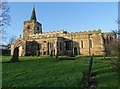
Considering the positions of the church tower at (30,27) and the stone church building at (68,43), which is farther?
the church tower at (30,27)

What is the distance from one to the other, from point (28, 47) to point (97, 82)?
163ft

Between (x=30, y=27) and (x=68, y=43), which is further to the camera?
(x=30, y=27)

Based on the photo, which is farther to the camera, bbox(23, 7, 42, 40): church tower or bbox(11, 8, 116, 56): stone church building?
bbox(23, 7, 42, 40): church tower

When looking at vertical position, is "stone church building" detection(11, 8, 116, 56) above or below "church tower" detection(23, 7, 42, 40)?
below

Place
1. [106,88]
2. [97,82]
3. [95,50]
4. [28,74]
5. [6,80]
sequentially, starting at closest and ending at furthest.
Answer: [106,88] < [97,82] < [6,80] < [28,74] < [95,50]

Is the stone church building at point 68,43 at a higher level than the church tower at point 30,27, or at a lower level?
lower

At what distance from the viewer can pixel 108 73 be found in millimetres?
19266

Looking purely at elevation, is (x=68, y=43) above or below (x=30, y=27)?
below

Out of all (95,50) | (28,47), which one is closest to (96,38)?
(95,50)

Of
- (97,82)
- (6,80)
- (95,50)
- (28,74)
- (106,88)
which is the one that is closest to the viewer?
(106,88)

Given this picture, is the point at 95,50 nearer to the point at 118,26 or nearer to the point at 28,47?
the point at 28,47

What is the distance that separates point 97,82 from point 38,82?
4313 millimetres

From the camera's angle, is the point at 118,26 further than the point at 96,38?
No

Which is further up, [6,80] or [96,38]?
[96,38]
